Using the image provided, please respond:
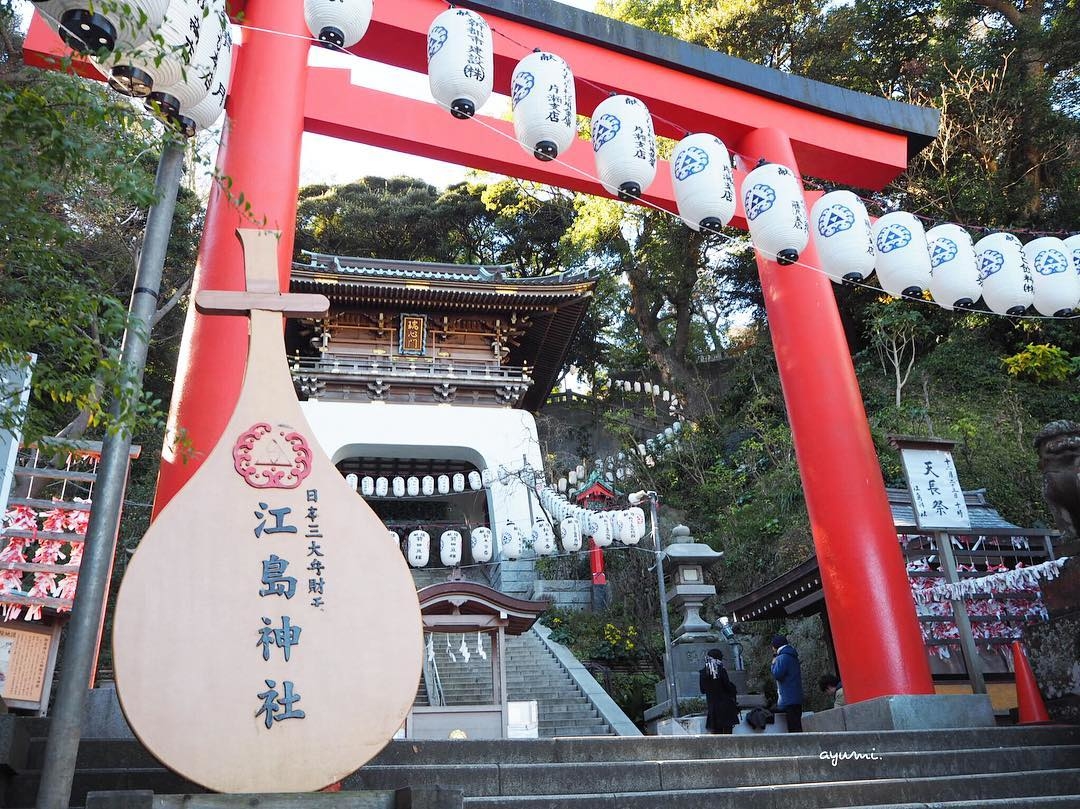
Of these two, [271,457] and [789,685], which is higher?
[271,457]

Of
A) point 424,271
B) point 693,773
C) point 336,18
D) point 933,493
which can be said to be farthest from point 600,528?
point 424,271

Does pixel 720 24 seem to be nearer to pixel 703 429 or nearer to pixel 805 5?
pixel 805 5

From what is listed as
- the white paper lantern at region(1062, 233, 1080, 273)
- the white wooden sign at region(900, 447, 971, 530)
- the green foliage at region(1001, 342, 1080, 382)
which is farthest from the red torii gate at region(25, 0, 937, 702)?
the green foliage at region(1001, 342, 1080, 382)

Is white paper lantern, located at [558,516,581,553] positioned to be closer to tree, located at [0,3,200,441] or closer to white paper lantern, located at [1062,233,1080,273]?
white paper lantern, located at [1062,233,1080,273]

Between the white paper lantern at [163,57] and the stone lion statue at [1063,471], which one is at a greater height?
the white paper lantern at [163,57]

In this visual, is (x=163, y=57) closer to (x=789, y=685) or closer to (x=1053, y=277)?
(x=1053, y=277)

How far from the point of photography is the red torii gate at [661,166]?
568 centimetres

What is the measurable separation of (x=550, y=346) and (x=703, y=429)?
4.91m

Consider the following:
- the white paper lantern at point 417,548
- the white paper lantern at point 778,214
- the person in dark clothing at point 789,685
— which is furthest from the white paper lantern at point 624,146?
the white paper lantern at point 417,548

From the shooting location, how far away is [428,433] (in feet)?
62.1

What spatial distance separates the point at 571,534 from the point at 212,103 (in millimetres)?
10951

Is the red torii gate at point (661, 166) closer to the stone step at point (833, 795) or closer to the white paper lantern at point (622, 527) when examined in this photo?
the stone step at point (833, 795)

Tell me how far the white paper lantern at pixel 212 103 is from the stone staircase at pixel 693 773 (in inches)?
127

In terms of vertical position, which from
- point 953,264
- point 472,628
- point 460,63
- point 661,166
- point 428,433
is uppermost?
point 428,433
